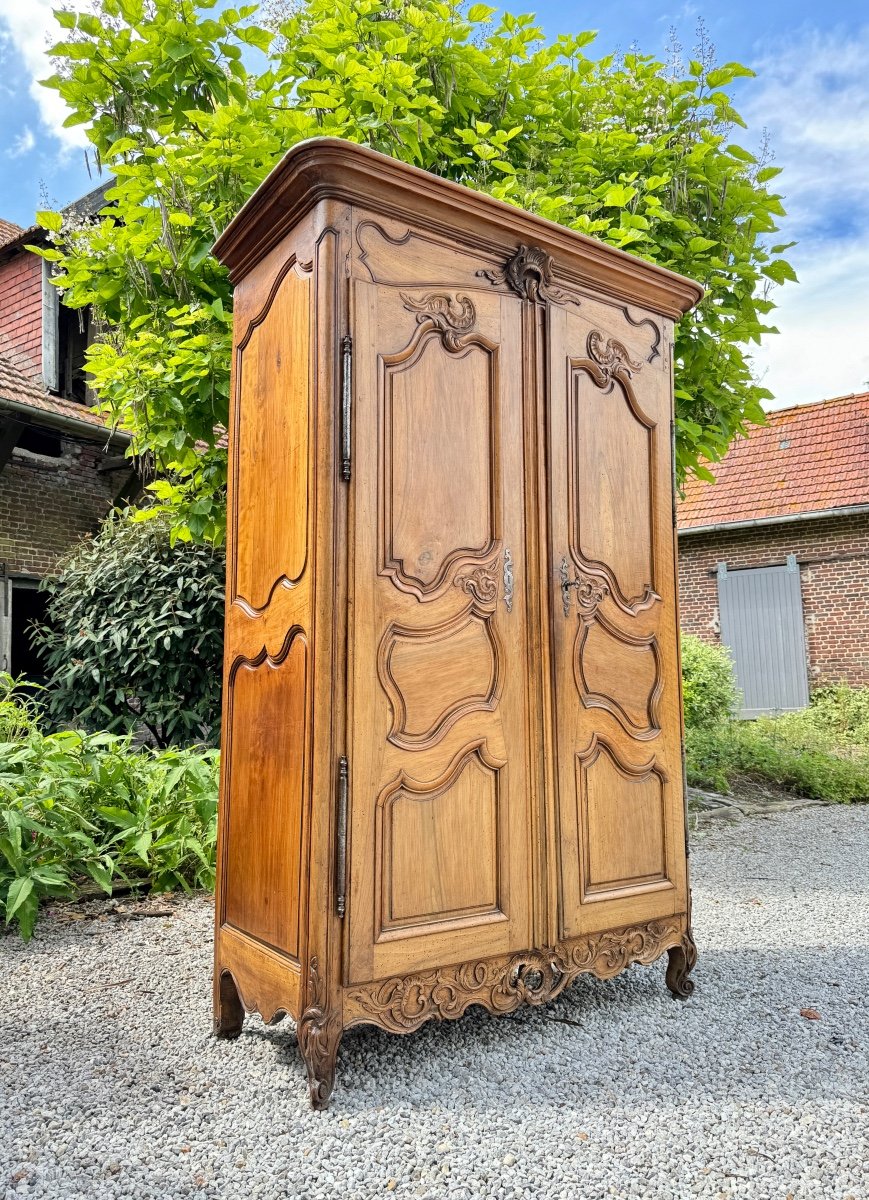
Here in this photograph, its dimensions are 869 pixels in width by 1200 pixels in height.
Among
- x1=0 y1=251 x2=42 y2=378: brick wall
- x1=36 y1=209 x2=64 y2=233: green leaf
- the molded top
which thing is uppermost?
x1=0 y1=251 x2=42 y2=378: brick wall

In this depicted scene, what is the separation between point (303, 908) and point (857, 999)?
6.85ft

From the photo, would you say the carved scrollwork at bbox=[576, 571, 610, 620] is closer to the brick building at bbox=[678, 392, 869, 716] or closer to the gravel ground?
the gravel ground

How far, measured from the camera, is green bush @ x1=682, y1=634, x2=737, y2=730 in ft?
29.7

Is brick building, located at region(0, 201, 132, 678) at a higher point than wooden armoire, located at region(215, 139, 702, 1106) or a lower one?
higher

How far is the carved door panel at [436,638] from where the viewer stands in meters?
2.32

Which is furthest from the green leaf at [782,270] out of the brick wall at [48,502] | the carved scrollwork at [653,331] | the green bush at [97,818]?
the brick wall at [48,502]

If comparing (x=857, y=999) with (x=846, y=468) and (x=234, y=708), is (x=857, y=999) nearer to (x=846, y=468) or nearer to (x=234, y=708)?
(x=234, y=708)

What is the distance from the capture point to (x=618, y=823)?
284 cm

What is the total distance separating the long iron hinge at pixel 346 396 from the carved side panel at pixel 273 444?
4.7 inches

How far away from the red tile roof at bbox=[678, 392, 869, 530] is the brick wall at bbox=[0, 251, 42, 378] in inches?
341

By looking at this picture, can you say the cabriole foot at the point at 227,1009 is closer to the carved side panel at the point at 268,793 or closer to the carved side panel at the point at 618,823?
the carved side panel at the point at 268,793

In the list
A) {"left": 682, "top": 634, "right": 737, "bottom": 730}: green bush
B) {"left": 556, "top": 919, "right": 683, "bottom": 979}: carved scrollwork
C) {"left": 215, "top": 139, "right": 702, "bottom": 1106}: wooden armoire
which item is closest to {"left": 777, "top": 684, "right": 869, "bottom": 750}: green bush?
{"left": 682, "top": 634, "right": 737, "bottom": 730}: green bush

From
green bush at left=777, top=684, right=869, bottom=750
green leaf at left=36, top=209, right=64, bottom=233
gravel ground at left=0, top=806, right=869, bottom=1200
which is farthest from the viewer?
green bush at left=777, top=684, right=869, bottom=750

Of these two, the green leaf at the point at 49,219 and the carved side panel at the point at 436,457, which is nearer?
the carved side panel at the point at 436,457
